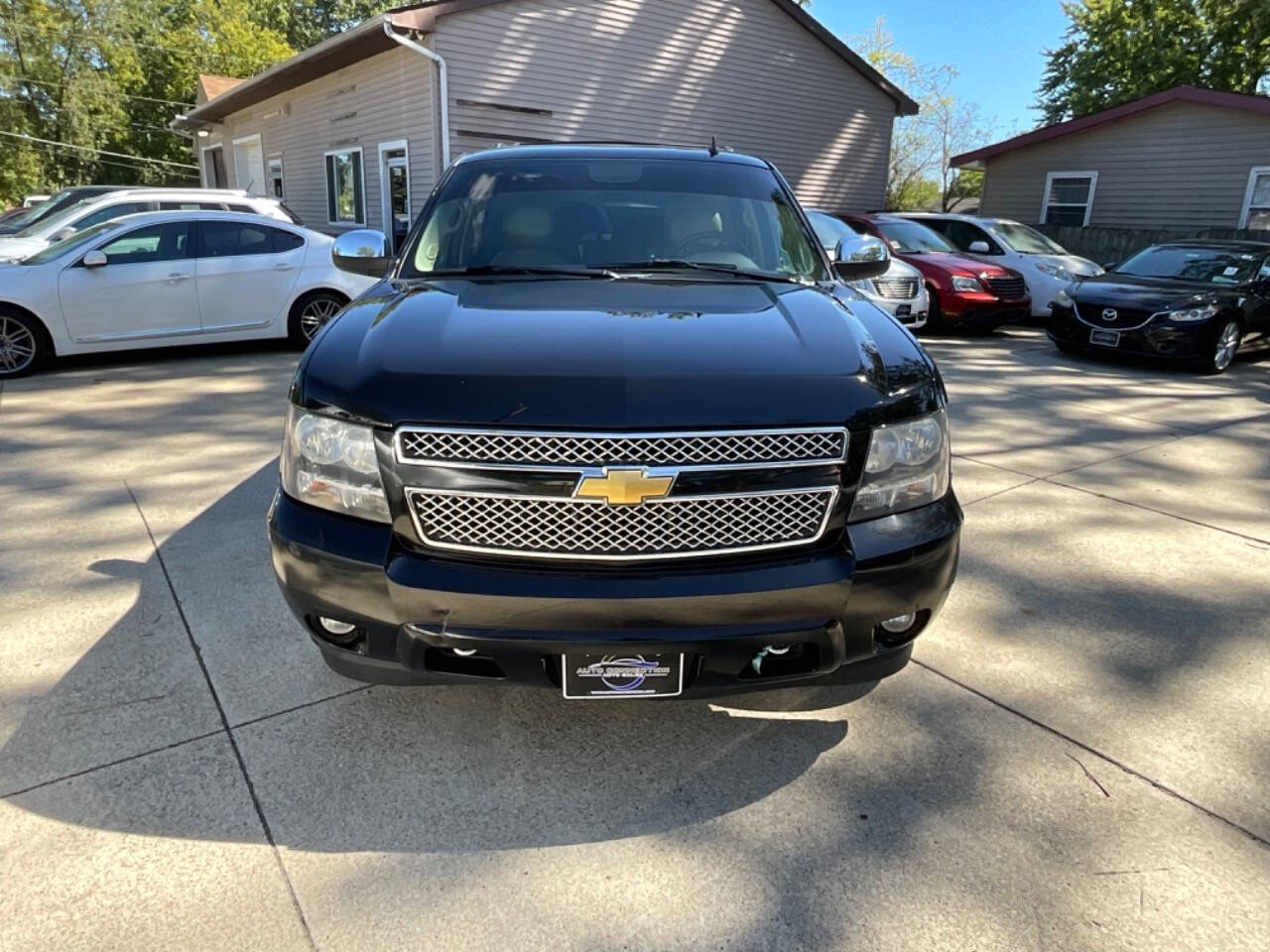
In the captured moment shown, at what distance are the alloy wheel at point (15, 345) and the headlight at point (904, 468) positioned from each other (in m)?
8.08

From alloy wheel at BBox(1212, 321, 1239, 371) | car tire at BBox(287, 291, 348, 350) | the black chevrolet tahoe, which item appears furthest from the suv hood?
alloy wheel at BBox(1212, 321, 1239, 371)

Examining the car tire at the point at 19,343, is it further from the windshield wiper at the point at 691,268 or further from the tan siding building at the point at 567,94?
the tan siding building at the point at 567,94

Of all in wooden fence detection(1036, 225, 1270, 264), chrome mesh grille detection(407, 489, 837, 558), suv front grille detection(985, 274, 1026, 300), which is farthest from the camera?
wooden fence detection(1036, 225, 1270, 264)

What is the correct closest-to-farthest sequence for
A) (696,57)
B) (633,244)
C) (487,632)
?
(487,632) < (633,244) < (696,57)

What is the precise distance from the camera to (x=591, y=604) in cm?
203

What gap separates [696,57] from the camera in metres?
16.2

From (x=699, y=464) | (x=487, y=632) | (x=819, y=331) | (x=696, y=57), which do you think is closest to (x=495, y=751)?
(x=487, y=632)

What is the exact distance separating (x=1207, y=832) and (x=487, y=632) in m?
1.98

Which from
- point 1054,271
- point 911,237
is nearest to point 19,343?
point 911,237

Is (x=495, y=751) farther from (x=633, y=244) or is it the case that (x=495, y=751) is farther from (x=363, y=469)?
(x=633, y=244)

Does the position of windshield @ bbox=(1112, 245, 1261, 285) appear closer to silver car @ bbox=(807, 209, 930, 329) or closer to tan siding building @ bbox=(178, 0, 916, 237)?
silver car @ bbox=(807, 209, 930, 329)

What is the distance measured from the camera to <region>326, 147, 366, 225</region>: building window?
16.7m

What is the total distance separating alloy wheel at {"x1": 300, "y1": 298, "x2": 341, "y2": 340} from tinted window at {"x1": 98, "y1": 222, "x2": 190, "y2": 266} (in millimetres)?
1212

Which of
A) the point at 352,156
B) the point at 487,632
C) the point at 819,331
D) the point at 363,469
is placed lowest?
the point at 487,632
